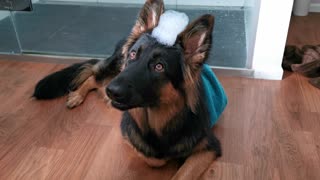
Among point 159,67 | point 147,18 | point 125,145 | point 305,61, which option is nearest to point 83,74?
point 125,145

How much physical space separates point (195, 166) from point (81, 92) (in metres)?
0.98

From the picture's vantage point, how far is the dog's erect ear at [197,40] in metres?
1.25

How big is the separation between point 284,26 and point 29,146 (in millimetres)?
1691

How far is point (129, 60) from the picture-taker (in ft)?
4.48

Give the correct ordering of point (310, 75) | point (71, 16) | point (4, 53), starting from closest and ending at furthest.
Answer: point (310, 75), point (4, 53), point (71, 16)

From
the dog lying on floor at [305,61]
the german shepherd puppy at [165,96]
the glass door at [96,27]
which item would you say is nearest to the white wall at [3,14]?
the glass door at [96,27]

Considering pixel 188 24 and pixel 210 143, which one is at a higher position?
pixel 188 24

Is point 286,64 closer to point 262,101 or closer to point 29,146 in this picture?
point 262,101

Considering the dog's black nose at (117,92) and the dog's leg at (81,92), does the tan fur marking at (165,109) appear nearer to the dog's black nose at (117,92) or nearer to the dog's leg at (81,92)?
the dog's black nose at (117,92)

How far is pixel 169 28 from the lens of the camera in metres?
1.28

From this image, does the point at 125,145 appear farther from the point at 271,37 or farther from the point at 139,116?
the point at 271,37

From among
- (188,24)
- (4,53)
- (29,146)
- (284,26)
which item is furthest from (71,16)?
(188,24)

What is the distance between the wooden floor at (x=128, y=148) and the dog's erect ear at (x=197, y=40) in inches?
23.0

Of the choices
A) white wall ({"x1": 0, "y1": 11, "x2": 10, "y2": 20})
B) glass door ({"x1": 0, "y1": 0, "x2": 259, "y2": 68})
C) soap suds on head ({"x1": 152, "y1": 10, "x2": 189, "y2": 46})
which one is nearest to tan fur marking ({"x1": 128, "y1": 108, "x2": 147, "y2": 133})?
soap suds on head ({"x1": 152, "y1": 10, "x2": 189, "y2": 46})
